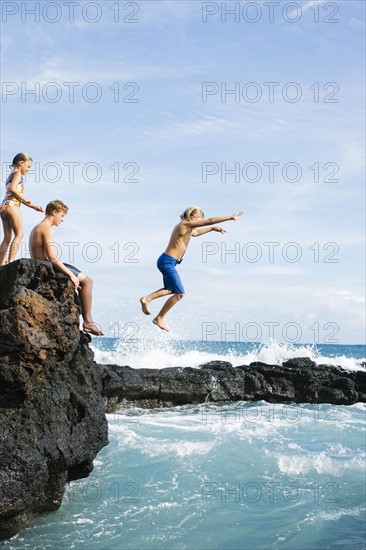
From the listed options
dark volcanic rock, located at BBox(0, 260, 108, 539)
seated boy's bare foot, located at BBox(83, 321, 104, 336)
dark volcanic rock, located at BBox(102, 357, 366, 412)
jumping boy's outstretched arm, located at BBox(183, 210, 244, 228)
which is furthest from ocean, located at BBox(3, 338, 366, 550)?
jumping boy's outstretched arm, located at BBox(183, 210, 244, 228)

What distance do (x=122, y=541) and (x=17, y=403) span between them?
2.65 meters

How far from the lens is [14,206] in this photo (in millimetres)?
8836

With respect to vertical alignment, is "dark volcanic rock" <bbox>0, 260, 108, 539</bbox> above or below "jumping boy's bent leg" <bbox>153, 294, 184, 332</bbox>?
below

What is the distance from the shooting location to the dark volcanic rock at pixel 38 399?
303 inches

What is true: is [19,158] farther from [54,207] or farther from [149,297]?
[149,297]

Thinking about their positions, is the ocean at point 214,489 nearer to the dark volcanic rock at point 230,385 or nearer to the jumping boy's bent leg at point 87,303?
the dark volcanic rock at point 230,385

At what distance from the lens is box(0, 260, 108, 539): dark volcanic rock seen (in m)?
7.70

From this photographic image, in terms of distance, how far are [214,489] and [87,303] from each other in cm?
481

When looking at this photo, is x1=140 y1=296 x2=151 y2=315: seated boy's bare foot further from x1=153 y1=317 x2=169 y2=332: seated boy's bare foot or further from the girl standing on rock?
the girl standing on rock

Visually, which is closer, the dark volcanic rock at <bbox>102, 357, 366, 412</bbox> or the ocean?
the ocean

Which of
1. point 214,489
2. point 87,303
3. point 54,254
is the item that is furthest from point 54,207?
point 214,489

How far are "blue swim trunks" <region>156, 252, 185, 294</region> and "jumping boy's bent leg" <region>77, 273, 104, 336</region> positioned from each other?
0.94 metres

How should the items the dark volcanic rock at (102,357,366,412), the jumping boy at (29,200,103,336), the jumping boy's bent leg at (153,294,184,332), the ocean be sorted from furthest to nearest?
the dark volcanic rock at (102,357,366,412) → the ocean → the jumping boy's bent leg at (153,294,184,332) → the jumping boy at (29,200,103,336)

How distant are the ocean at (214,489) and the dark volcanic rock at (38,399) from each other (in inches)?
33.2
